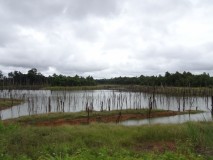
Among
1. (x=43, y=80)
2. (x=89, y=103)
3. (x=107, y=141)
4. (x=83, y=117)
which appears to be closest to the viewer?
(x=107, y=141)

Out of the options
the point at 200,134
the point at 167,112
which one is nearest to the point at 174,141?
the point at 200,134

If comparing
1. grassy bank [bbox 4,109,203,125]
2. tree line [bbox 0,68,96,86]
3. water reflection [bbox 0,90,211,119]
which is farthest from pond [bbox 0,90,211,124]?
tree line [bbox 0,68,96,86]

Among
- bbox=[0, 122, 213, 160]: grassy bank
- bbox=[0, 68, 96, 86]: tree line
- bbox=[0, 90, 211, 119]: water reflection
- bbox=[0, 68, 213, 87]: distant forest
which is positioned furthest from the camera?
bbox=[0, 68, 96, 86]: tree line

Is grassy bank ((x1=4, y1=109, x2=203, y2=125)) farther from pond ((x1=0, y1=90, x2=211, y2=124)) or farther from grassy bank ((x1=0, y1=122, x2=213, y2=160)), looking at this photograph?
grassy bank ((x1=0, y1=122, x2=213, y2=160))

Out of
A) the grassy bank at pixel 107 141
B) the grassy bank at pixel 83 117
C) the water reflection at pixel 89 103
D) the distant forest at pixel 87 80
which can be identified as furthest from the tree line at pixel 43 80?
the grassy bank at pixel 107 141

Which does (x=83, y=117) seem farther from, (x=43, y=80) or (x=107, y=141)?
(x=43, y=80)

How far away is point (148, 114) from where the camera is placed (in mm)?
33344

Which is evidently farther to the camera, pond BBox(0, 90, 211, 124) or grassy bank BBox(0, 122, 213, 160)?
pond BBox(0, 90, 211, 124)

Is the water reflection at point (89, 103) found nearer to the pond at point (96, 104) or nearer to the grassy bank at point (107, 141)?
the pond at point (96, 104)

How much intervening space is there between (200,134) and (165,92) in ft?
190

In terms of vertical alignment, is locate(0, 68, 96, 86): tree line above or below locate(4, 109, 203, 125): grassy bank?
above

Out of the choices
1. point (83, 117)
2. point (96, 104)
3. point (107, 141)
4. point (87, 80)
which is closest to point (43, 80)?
point (87, 80)

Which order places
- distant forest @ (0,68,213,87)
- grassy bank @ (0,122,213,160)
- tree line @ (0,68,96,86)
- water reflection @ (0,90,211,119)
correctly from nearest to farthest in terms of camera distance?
grassy bank @ (0,122,213,160), water reflection @ (0,90,211,119), distant forest @ (0,68,213,87), tree line @ (0,68,96,86)

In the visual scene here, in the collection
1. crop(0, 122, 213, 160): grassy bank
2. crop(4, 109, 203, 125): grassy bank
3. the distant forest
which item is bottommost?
crop(4, 109, 203, 125): grassy bank
